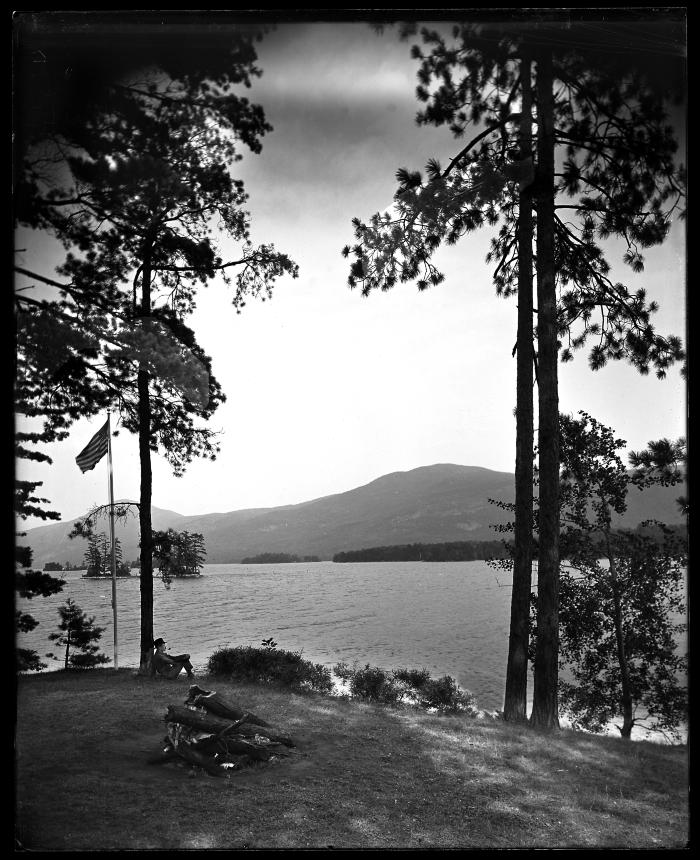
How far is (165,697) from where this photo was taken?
9.82ft

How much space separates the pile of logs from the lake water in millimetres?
408

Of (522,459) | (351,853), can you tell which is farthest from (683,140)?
(351,853)

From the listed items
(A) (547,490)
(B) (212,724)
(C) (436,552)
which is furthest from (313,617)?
(C) (436,552)

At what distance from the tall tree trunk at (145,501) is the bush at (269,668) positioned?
1.54 ft

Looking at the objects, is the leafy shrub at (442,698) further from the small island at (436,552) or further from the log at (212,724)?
the log at (212,724)

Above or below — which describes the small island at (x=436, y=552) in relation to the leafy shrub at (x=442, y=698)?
above

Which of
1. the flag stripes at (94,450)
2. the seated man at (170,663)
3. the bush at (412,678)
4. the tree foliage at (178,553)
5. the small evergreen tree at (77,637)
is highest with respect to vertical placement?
the flag stripes at (94,450)

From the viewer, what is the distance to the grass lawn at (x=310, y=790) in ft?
7.51

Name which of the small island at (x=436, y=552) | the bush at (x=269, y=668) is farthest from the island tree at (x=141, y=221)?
the small island at (x=436, y=552)

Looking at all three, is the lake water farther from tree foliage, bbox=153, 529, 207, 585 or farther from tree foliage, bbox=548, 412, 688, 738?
tree foliage, bbox=548, 412, 688, 738

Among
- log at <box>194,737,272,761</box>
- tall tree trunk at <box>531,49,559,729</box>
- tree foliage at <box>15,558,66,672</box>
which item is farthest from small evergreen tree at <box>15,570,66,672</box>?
tall tree trunk at <box>531,49,559,729</box>

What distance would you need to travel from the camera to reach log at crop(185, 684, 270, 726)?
2.99 meters

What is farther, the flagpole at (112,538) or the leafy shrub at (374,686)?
the leafy shrub at (374,686)

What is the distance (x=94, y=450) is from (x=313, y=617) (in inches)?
136
